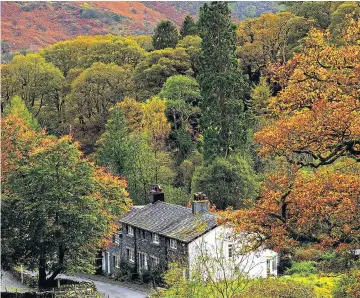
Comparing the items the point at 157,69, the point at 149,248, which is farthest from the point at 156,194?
the point at 157,69

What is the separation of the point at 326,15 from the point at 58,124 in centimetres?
3894

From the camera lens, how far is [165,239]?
55.9m

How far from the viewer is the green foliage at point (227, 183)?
66.7 metres

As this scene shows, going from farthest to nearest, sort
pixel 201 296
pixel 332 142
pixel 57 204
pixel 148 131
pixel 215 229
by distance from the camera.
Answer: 1. pixel 148 131
2. pixel 215 229
3. pixel 57 204
4. pixel 201 296
5. pixel 332 142

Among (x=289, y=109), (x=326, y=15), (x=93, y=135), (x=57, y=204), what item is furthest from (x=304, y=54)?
(x=326, y=15)

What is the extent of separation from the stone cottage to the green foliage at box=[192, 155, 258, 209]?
18.3 feet

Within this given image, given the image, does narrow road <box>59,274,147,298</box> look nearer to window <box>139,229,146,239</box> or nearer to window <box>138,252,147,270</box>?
window <box>138,252,147,270</box>

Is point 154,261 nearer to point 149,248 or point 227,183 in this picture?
point 149,248

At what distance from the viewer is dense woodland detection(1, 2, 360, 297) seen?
23391 mm

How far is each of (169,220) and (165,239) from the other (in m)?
2.07

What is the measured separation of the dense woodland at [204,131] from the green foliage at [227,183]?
106mm

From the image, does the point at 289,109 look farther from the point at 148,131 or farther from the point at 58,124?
the point at 58,124

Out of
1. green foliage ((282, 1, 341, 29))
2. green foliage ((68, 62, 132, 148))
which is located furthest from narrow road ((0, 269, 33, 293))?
green foliage ((282, 1, 341, 29))

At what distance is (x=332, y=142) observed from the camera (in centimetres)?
2342
